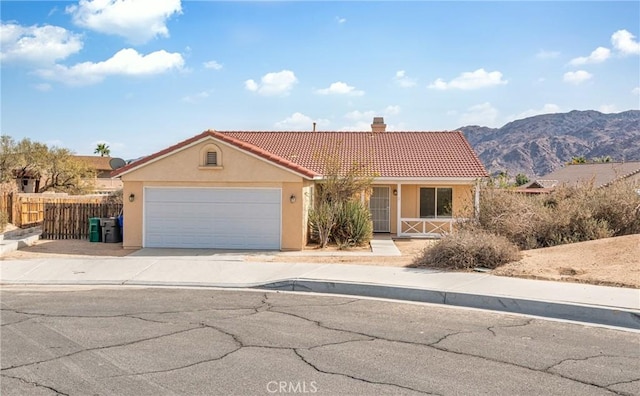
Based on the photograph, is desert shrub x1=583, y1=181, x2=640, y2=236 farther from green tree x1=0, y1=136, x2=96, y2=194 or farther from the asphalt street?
green tree x1=0, y1=136, x2=96, y2=194

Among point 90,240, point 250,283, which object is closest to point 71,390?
point 250,283

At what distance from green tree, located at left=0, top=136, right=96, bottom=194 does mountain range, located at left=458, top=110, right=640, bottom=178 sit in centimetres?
8178

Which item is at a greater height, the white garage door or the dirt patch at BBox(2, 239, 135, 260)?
the white garage door

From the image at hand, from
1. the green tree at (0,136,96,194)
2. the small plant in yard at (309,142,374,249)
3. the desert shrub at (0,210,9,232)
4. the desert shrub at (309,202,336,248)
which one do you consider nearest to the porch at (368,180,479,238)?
the small plant in yard at (309,142,374,249)

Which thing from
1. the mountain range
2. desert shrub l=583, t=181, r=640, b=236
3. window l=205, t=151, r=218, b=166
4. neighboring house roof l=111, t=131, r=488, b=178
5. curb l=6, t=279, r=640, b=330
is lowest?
curb l=6, t=279, r=640, b=330

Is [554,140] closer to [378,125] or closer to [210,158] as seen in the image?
[378,125]

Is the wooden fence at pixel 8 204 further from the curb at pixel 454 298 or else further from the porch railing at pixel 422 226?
the porch railing at pixel 422 226

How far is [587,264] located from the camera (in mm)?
13164

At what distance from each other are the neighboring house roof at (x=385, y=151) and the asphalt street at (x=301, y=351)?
13.3 m

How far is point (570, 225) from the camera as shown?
17.1 metres

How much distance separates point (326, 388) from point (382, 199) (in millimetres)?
20085

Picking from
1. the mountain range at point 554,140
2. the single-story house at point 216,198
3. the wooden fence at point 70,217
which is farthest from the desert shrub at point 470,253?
the mountain range at point 554,140

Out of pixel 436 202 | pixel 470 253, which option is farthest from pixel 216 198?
pixel 436 202

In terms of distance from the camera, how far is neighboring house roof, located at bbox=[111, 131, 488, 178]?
82.5 feet
